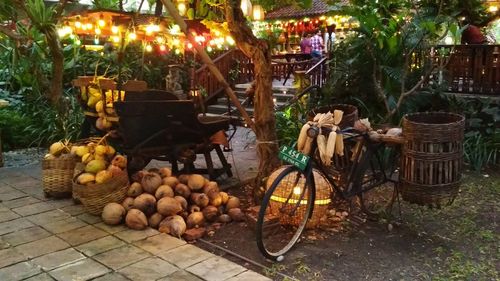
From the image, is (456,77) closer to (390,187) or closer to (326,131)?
(390,187)

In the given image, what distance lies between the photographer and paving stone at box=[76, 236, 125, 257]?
3746 mm

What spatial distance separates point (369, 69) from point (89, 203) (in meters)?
5.29

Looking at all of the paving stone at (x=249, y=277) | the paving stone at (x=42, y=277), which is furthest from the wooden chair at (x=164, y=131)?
the paving stone at (x=249, y=277)

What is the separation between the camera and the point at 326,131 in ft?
12.8

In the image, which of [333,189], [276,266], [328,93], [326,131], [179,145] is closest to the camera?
[276,266]

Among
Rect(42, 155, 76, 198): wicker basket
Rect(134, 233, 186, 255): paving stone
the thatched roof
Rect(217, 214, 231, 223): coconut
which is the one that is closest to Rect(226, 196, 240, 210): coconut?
Rect(217, 214, 231, 223): coconut

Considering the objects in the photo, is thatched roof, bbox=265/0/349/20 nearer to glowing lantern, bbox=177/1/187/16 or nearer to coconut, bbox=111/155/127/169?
glowing lantern, bbox=177/1/187/16

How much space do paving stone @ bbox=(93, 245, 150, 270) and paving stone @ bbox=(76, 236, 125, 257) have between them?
0.25ft

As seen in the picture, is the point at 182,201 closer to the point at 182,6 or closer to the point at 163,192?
the point at 163,192

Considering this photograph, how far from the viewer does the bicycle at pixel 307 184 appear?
3.81 m

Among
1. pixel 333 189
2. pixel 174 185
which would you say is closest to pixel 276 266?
pixel 333 189

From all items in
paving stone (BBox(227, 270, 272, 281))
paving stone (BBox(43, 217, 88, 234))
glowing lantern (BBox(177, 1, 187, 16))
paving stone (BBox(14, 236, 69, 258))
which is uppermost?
glowing lantern (BBox(177, 1, 187, 16))

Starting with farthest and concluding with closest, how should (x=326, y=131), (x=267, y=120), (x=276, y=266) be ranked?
(x=267, y=120) < (x=326, y=131) < (x=276, y=266)

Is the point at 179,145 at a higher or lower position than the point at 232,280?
higher
